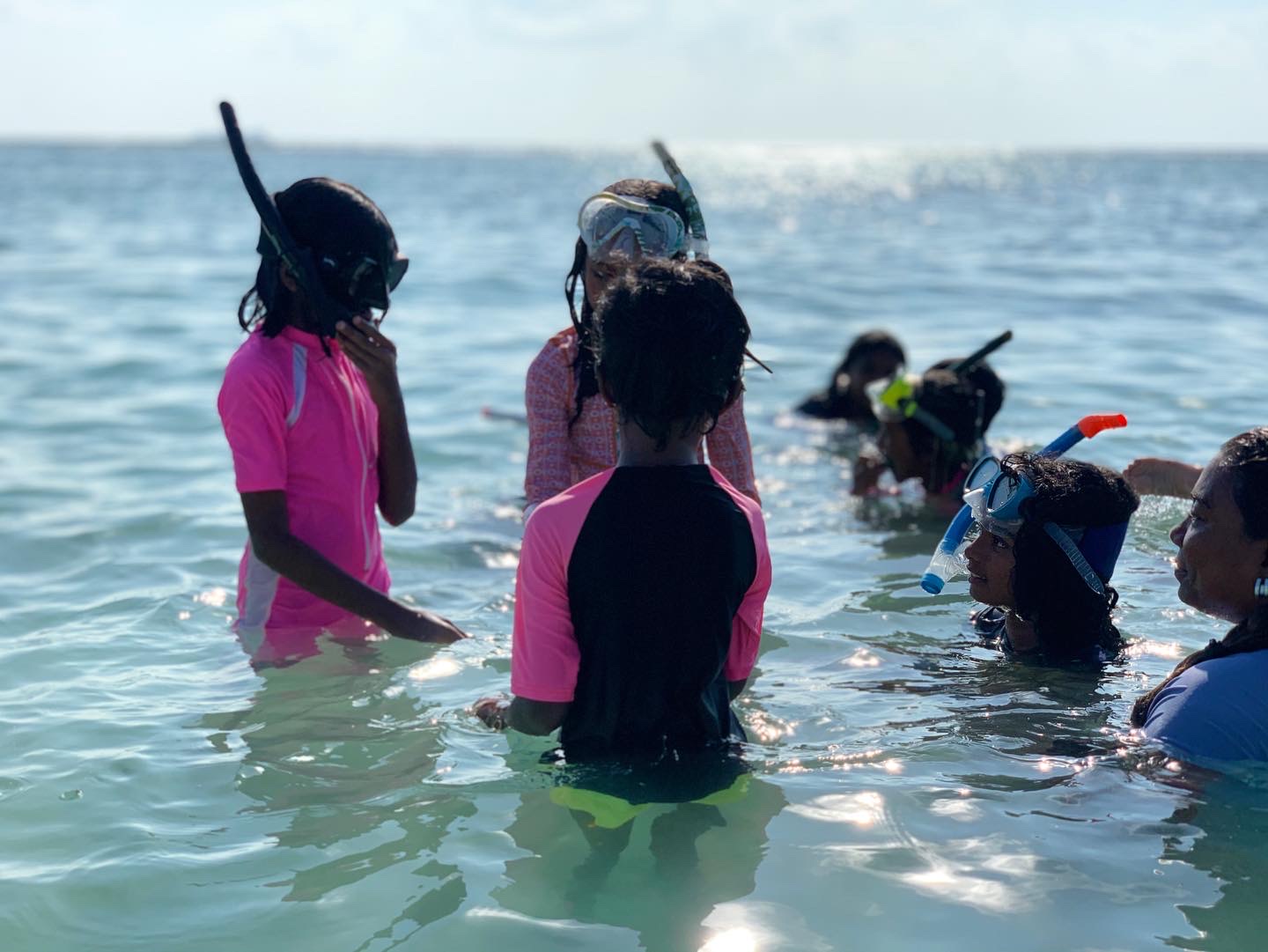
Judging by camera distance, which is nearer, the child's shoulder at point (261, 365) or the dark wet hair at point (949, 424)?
the child's shoulder at point (261, 365)

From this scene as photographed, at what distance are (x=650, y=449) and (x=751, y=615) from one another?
488mm

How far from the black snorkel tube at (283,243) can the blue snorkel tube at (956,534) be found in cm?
174

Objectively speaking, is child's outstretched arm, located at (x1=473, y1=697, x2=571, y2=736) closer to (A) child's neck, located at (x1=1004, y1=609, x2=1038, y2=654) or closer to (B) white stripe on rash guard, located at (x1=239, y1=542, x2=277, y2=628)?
(B) white stripe on rash guard, located at (x1=239, y1=542, x2=277, y2=628)

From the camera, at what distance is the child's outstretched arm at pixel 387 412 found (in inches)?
149

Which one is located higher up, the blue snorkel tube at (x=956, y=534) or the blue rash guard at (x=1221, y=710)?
the blue snorkel tube at (x=956, y=534)

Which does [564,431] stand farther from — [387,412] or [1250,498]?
[1250,498]

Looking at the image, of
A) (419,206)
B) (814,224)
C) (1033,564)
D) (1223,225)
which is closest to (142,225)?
(419,206)

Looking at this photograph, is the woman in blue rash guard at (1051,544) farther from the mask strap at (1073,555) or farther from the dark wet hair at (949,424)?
the dark wet hair at (949,424)

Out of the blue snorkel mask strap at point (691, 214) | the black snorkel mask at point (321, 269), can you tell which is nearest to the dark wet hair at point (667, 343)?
the blue snorkel mask strap at point (691, 214)

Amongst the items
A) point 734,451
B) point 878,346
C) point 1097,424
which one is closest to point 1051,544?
point 1097,424

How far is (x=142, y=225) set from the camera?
32.9m

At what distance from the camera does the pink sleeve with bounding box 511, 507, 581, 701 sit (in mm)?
2846

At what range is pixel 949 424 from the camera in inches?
257

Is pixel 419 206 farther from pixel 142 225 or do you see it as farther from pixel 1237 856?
pixel 1237 856
